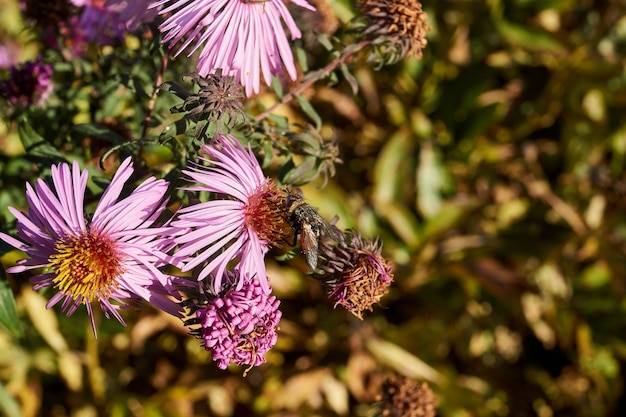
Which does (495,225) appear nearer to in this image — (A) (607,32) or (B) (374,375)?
(B) (374,375)

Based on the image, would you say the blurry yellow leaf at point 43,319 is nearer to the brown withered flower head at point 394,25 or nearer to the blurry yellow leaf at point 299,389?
the blurry yellow leaf at point 299,389

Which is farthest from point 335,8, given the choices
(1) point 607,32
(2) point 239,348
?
(1) point 607,32

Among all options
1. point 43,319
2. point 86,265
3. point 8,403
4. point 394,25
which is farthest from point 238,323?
point 43,319

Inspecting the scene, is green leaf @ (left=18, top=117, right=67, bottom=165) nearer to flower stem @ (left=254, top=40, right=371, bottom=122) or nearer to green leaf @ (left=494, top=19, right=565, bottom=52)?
flower stem @ (left=254, top=40, right=371, bottom=122)

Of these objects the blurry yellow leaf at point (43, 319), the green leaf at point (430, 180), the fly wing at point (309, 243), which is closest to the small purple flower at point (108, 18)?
the fly wing at point (309, 243)

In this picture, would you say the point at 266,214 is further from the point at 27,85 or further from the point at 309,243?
the point at 27,85

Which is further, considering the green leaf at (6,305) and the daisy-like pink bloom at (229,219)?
the green leaf at (6,305)

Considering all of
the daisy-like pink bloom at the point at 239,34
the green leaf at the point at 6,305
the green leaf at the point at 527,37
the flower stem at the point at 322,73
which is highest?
→ the daisy-like pink bloom at the point at 239,34
